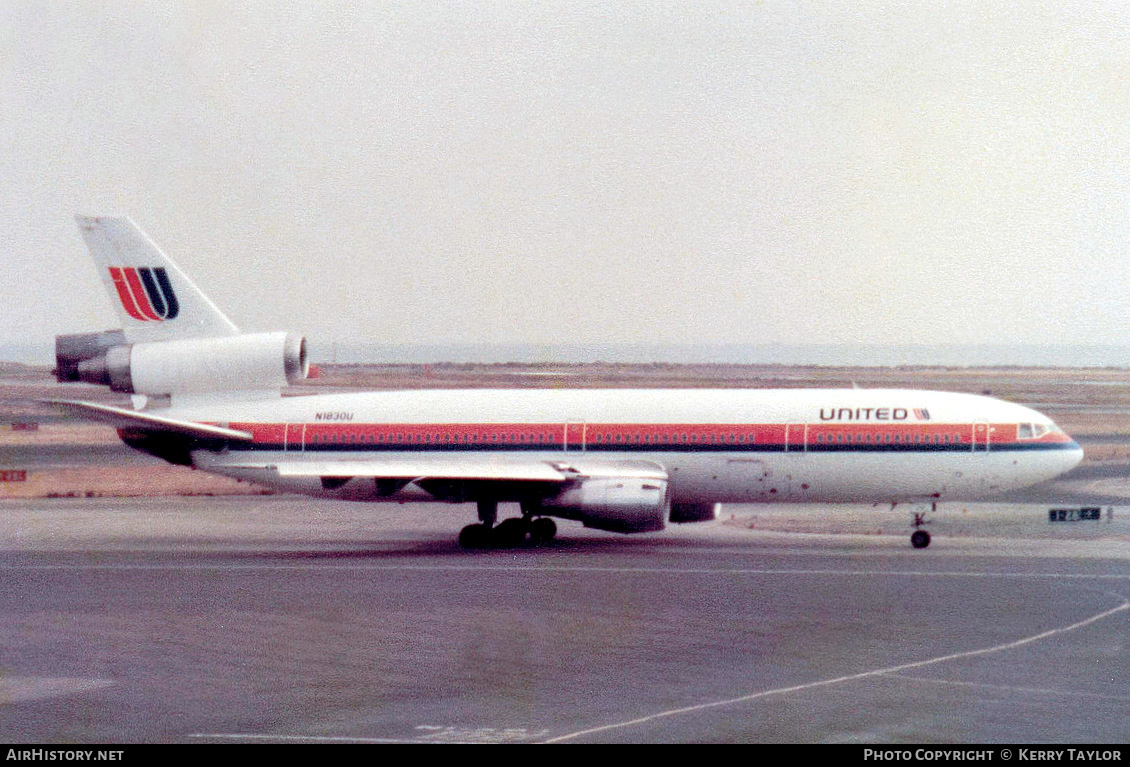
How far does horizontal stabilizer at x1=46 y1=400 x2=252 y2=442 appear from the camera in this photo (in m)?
34.7

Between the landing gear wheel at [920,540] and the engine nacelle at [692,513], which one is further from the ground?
the engine nacelle at [692,513]

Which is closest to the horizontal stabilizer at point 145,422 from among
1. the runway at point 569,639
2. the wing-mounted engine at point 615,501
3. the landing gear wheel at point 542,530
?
the runway at point 569,639

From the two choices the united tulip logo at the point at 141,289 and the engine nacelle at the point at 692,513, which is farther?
the engine nacelle at the point at 692,513

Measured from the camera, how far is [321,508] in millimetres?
48125

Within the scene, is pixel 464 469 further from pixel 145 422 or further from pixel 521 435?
pixel 145 422

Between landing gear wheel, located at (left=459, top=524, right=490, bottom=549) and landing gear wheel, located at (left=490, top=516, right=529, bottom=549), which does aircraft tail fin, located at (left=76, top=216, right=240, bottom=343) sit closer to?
landing gear wheel, located at (left=459, top=524, right=490, bottom=549)

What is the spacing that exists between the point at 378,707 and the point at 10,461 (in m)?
51.9

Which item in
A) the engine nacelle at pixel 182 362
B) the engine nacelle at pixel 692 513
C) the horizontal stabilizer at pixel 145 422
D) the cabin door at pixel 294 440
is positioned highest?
the engine nacelle at pixel 182 362

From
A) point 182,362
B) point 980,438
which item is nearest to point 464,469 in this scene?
point 182,362

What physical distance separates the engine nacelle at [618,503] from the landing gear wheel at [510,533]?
5.92 ft

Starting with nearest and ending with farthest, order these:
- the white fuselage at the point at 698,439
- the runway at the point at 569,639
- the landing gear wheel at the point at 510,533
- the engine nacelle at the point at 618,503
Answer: the runway at the point at 569,639 < the engine nacelle at the point at 618,503 < the white fuselage at the point at 698,439 < the landing gear wheel at the point at 510,533

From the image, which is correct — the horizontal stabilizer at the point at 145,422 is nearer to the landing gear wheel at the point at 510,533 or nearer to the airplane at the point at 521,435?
the airplane at the point at 521,435

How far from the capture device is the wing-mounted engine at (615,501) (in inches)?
1372

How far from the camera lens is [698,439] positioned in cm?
3706
